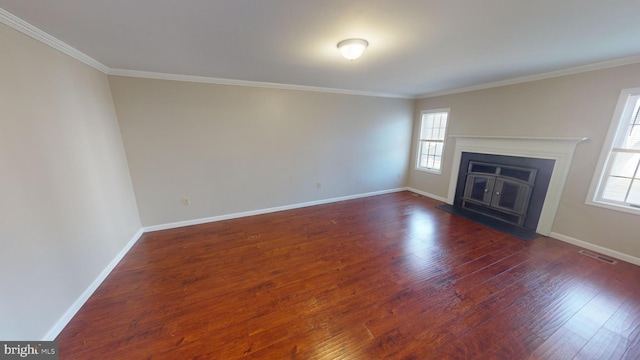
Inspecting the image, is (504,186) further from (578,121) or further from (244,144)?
(244,144)

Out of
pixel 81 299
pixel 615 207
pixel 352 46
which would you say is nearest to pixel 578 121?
pixel 615 207

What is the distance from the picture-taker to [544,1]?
4.48 ft

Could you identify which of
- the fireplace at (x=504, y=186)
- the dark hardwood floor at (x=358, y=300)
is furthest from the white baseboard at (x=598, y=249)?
the fireplace at (x=504, y=186)

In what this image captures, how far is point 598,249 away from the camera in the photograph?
273 centimetres

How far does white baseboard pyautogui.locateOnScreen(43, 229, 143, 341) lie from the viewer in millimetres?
1603

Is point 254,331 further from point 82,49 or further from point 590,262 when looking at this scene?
point 590,262

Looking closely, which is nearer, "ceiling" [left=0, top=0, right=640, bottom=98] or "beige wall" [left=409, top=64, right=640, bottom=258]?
"ceiling" [left=0, top=0, right=640, bottom=98]

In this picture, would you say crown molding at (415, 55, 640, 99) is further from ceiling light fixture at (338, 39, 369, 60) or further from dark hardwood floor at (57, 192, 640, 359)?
ceiling light fixture at (338, 39, 369, 60)

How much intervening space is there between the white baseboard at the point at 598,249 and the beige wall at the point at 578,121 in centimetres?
4

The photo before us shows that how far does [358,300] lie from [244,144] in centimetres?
295

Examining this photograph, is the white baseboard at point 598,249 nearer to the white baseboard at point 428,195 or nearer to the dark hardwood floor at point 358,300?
the dark hardwood floor at point 358,300

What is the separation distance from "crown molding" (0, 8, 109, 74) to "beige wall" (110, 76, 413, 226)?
1.77 feet

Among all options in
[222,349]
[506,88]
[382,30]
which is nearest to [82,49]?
[382,30]

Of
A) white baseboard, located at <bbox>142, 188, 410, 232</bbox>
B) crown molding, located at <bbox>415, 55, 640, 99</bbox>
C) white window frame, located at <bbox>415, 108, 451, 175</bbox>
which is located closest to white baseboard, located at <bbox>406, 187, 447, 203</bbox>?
white window frame, located at <bbox>415, 108, 451, 175</bbox>
